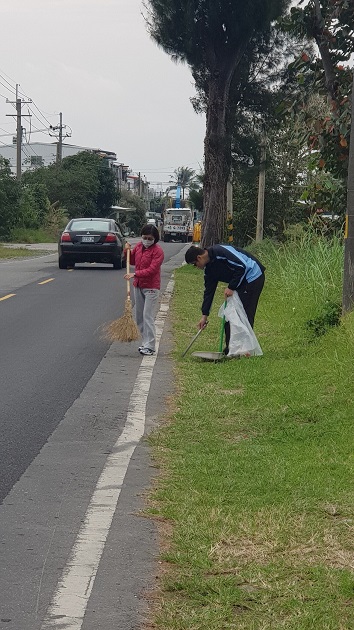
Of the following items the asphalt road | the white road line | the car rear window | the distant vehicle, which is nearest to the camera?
the white road line

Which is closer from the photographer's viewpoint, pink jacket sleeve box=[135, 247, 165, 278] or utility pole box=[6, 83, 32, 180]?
pink jacket sleeve box=[135, 247, 165, 278]

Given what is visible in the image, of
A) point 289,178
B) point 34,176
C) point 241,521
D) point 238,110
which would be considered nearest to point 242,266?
point 241,521

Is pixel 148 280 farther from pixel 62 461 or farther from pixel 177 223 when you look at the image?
pixel 177 223

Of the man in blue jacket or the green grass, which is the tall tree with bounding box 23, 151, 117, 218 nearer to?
the man in blue jacket

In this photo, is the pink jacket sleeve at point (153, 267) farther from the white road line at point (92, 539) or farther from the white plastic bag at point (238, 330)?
the white road line at point (92, 539)

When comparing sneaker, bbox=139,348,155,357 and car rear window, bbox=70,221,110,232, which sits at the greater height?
car rear window, bbox=70,221,110,232

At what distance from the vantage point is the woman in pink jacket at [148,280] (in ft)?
40.5

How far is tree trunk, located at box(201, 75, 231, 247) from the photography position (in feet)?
101

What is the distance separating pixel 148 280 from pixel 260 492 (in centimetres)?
656

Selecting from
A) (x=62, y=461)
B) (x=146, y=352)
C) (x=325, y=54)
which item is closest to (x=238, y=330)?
(x=146, y=352)

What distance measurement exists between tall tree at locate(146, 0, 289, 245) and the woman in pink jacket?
18.0 m

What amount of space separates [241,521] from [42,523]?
101cm

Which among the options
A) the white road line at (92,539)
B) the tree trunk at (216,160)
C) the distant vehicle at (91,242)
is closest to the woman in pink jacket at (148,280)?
the white road line at (92,539)

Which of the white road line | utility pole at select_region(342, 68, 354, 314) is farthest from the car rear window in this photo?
the white road line
